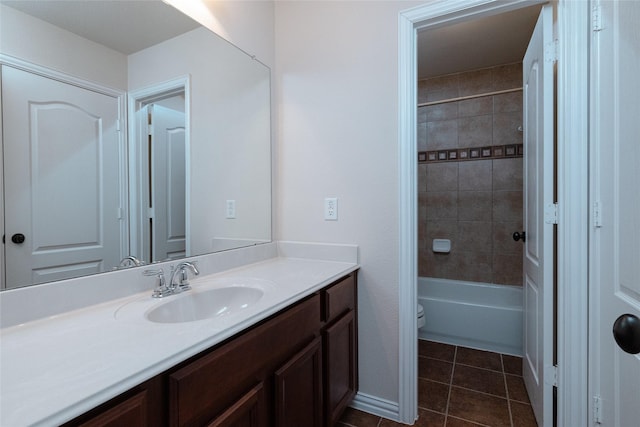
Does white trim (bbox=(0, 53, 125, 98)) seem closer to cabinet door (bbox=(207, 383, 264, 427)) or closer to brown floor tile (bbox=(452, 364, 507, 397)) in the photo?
cabinet door (bbox=(207, 383, 264, 427))

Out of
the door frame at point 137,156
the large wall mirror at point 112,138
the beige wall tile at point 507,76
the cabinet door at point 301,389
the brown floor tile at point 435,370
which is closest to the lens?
the large wall mirror at point 112,138

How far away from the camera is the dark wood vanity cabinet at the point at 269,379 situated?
2.12ft

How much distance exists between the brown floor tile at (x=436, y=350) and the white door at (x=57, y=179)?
216cm

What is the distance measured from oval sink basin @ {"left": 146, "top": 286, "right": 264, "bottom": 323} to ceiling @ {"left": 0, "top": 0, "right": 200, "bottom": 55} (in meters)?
0.93

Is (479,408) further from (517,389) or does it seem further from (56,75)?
(56,75)

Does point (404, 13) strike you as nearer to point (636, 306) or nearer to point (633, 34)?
point (633, 34)

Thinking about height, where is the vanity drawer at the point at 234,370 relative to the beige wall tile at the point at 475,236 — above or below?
below

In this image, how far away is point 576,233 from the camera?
1.23m

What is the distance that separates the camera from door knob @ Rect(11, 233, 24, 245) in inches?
34.6

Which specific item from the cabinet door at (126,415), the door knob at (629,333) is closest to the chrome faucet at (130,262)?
the cabinet door at (126,415)

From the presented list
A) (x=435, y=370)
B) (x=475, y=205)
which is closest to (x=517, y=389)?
(x=435, y=370)

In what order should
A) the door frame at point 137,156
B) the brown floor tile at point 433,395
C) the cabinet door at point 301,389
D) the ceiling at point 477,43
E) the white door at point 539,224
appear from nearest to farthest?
the cabinet door at point 301,389 < the door frame at point 137,156 < the white door at point 539,224 < the brown floor tile at point 433,395 < the ceiling at point 477,43

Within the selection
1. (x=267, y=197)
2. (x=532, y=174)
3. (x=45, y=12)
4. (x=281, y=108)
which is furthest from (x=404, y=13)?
(x=45, y=12)

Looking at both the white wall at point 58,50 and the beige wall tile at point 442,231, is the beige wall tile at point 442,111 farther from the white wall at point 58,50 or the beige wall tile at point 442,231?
the white wall at point 58,50
